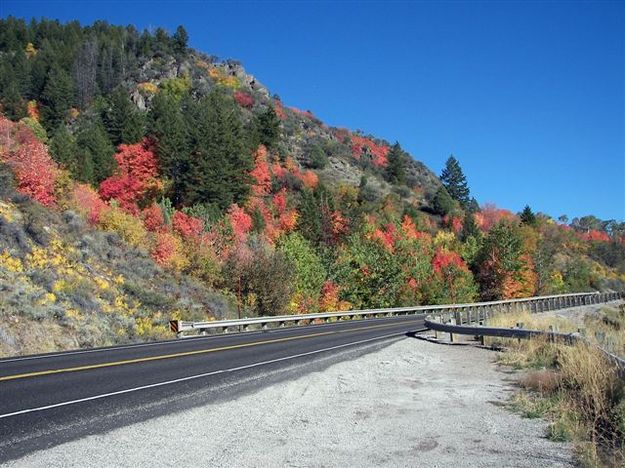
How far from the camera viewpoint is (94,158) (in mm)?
58344

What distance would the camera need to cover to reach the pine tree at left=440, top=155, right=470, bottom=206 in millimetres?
133125

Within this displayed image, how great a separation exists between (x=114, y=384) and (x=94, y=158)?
54.6m

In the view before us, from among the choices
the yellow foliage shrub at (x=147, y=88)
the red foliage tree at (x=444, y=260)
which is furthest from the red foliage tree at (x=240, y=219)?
the yellow foliage shrub at (x=147, y=88)

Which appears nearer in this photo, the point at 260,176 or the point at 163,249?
the point at 163,249

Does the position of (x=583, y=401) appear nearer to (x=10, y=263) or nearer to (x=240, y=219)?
(x=10, y=263)

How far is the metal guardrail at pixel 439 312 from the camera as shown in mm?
23688

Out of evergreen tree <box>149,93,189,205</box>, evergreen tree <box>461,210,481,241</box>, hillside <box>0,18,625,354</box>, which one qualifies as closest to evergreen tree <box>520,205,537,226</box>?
hillside <box>0,18,625,354</box>

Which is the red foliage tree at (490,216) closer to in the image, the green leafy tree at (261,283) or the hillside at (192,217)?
the hillside at (192,217)

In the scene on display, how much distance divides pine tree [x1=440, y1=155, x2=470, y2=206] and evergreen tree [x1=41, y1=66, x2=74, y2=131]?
88.4 meters

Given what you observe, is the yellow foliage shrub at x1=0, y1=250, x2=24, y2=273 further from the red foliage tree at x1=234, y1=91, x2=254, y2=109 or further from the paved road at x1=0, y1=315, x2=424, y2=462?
the red foliage tree at x1=234, y1=91, x2=254, y2=109

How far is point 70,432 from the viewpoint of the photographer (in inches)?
245

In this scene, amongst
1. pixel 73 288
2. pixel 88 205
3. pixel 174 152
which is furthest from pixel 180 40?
pixel 73 288

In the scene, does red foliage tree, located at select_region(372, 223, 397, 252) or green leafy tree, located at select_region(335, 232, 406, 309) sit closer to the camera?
green leafy tree, located at select_region(335, 232, 406, 309)

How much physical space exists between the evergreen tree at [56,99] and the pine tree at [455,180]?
8837 centimetres
